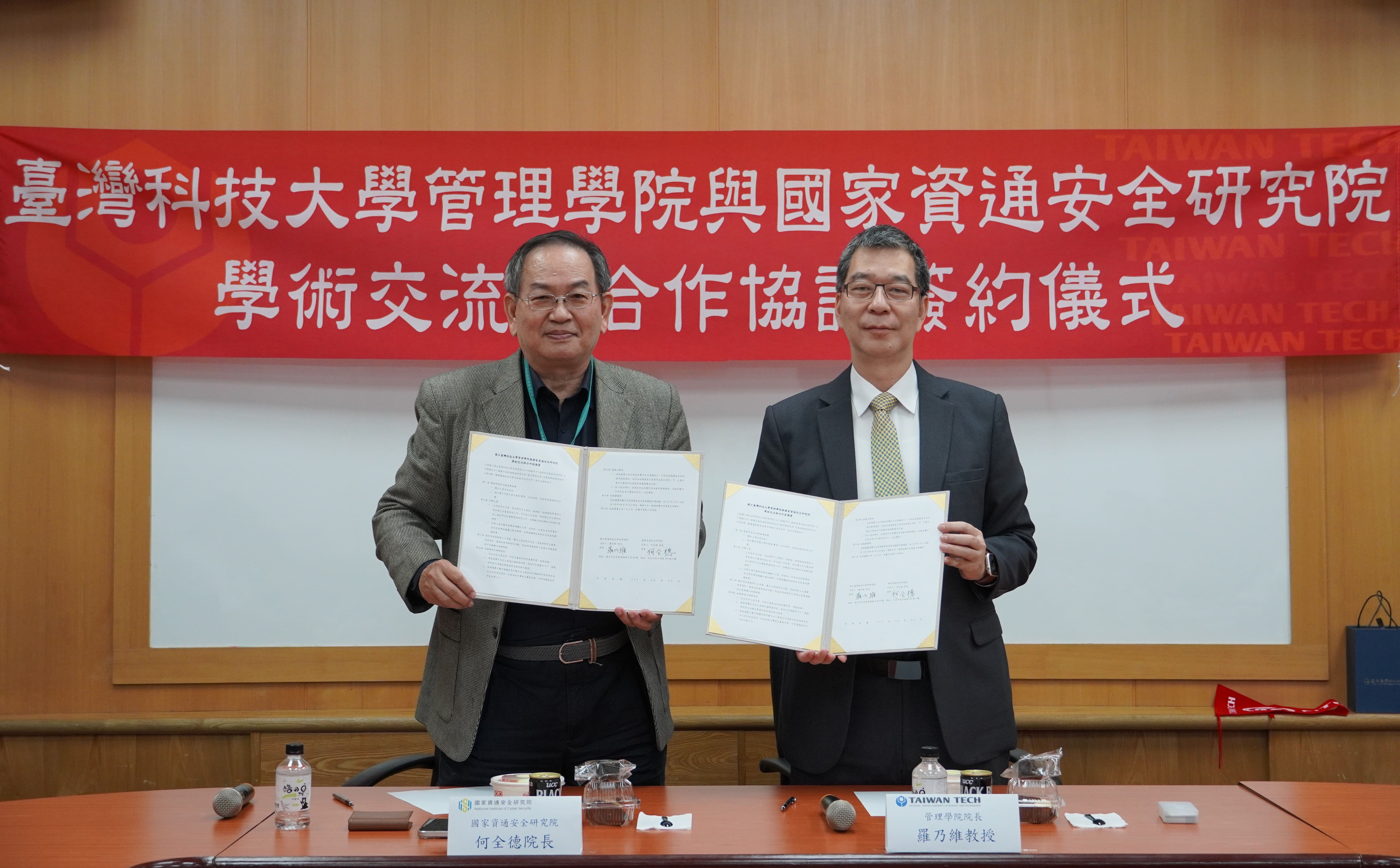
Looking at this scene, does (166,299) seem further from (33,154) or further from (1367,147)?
(1367,147)

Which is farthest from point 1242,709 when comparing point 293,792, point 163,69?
point 163,69

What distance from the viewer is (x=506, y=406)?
84.8 inches

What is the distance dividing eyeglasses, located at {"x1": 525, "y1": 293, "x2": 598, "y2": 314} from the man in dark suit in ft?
1.52

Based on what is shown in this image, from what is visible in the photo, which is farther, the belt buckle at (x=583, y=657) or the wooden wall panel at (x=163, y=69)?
the wooden wall panel at (x=163, y=69)

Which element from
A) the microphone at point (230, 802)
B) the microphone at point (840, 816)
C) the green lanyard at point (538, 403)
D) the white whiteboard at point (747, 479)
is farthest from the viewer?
the white whiteboard at point (747, 479)

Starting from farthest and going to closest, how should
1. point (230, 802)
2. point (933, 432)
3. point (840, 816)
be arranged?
point (933, 432)
point (230, 802)
point (840, 816)

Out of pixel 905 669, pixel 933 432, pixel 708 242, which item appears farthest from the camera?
pixel 708 242

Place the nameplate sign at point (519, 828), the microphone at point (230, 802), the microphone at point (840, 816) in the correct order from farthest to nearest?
the microphone at point (230, 802), the microphone at point (840, 816), the nameplate sign at point (519, 828)

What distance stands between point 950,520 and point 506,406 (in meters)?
0.92

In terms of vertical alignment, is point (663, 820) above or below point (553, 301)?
below

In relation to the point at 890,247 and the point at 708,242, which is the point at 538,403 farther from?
the point at 708,242

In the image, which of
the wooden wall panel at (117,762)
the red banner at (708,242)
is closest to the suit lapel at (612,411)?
the red banner at (708,242)

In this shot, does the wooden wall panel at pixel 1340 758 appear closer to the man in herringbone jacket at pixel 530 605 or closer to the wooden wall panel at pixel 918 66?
the wooden wall panel at pixel 918 66

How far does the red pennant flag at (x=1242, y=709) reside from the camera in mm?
3123
